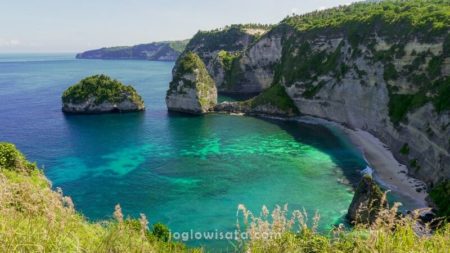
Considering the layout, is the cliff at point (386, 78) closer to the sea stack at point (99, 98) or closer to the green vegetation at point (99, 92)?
the sea stack at point (99, 98)

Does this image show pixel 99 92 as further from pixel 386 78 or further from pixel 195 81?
pixel 386 78

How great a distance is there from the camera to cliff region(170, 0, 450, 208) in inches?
→ 2370

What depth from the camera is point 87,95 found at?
11819 centimetres

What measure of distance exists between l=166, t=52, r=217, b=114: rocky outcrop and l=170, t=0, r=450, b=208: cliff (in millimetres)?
6731

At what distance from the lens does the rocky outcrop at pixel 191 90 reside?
381 feet

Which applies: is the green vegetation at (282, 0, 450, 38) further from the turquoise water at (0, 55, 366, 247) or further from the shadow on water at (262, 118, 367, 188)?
the turquoise water at (0, 55, 366, 247)

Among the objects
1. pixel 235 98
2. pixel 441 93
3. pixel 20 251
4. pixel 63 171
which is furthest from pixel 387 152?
pixel 235 98

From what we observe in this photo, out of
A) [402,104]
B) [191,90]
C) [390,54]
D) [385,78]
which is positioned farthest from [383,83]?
[191,90]

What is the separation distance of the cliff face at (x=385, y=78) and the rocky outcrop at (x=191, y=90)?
5938 millimetres

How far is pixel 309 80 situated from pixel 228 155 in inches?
1722

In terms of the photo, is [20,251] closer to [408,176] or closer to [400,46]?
[408,176]

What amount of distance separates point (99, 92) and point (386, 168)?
87684mm

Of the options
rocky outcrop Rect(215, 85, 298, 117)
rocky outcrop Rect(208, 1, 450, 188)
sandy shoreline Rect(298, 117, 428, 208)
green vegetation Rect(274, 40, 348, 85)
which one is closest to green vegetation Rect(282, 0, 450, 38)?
→ rocky outcrop Rect(208, 1, 450, 188)

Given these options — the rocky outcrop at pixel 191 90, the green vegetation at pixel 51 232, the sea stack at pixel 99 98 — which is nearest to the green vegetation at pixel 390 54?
the rocky outcrop at pixel 191 90
